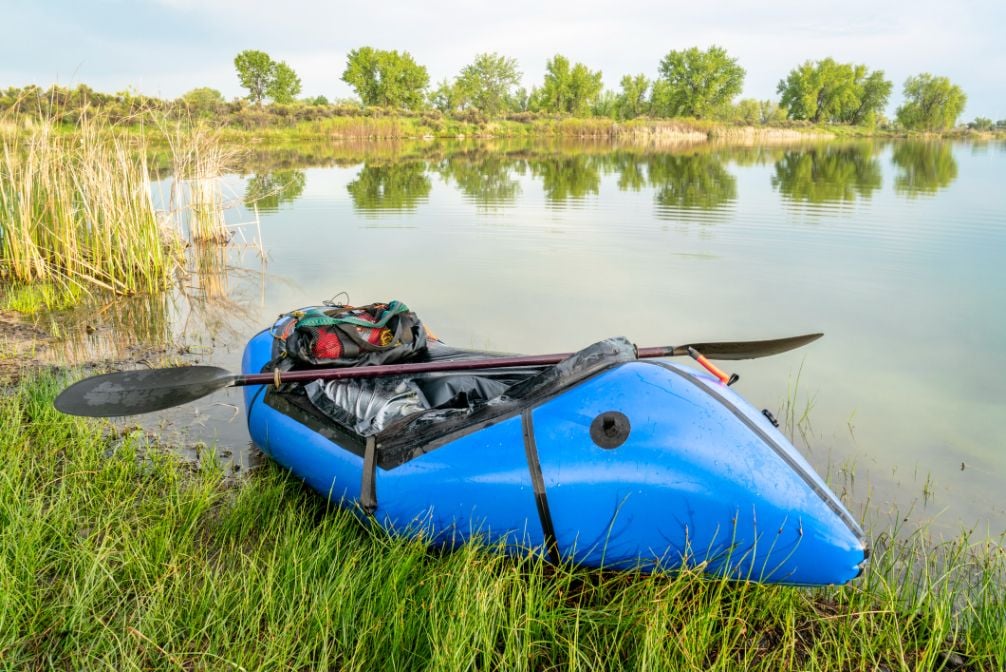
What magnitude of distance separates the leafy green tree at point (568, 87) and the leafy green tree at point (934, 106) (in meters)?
35.1

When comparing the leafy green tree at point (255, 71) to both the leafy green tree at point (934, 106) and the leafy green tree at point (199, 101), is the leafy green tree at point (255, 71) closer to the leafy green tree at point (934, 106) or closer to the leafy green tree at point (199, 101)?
the leafy green tree at point (199, 101)

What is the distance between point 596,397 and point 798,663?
37.3 inches

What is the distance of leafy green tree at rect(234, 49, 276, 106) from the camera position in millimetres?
57053

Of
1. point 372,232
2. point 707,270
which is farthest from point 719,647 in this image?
point 372,232

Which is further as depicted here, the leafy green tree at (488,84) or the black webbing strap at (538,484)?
the leafy green tree at (488,84)

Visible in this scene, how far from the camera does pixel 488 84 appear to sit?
5891 centimetres

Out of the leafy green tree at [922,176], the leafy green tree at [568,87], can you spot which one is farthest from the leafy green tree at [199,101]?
the leafy green tree at [568,87]

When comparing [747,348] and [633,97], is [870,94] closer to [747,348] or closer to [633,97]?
[633,97]

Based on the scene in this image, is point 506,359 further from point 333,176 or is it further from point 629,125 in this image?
point 629,125

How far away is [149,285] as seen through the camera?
615cm

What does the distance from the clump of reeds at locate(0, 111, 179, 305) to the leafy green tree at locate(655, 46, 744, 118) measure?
57403mm

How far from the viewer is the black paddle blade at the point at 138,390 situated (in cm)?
269

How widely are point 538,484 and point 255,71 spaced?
214 feet

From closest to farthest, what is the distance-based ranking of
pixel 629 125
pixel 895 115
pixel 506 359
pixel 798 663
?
Answer: pixel 798 663, pixel 506 359, pixel 629 125, pixel 895 115
